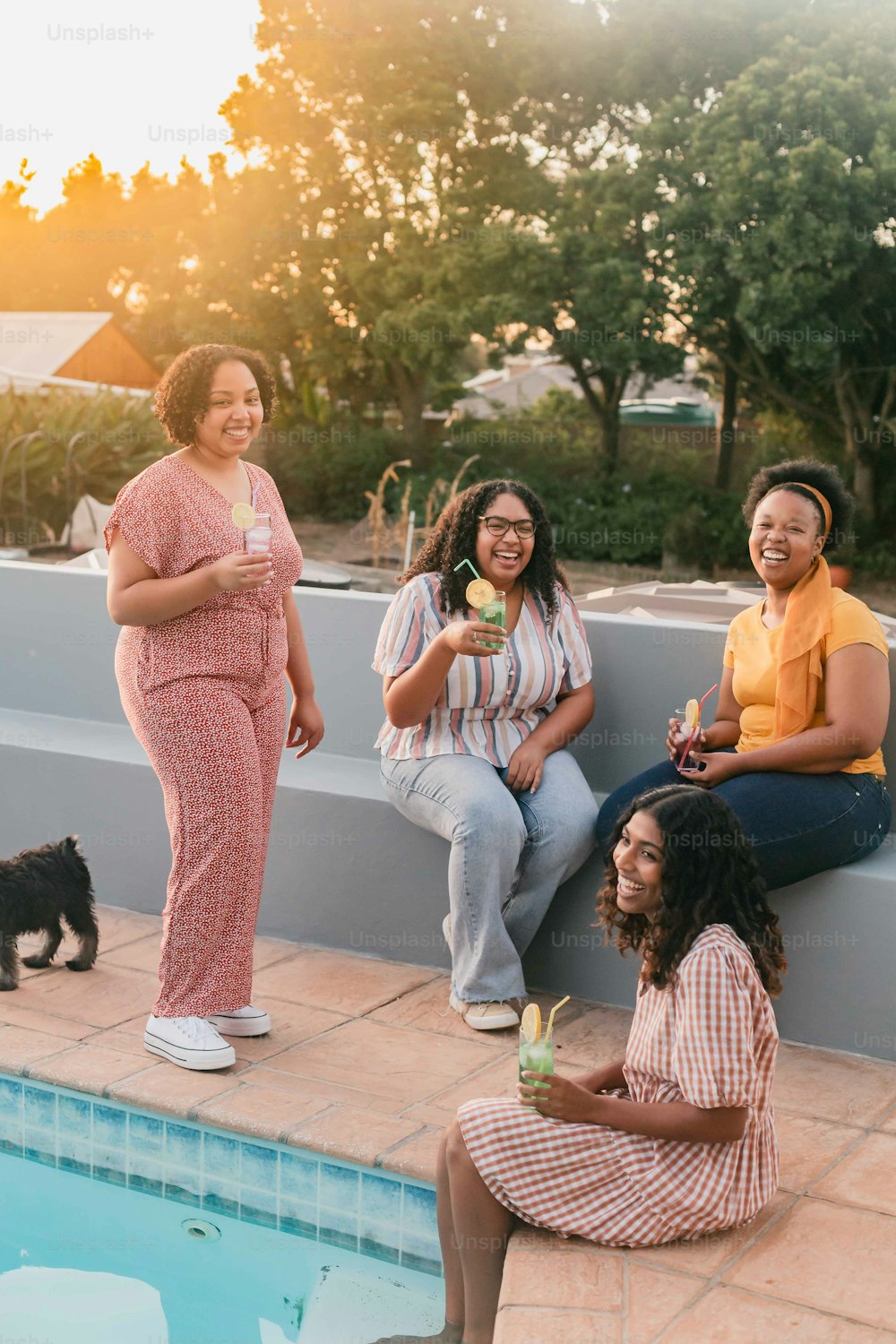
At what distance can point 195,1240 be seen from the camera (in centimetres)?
283

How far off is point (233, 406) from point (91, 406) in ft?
41.1

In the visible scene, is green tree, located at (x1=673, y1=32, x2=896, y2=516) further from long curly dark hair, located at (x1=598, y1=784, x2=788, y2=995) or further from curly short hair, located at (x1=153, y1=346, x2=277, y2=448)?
long curly dark hair, located at (x1=598, y1=784, x2=788, y2=995)

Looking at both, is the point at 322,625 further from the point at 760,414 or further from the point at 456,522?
the point at 760,414

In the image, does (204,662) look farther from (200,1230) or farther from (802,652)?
(802,652)

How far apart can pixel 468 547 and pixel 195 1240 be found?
5.88 feet

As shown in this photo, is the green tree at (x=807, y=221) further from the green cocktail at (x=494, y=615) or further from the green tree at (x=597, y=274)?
the green cocktail at (x=494, y=615)

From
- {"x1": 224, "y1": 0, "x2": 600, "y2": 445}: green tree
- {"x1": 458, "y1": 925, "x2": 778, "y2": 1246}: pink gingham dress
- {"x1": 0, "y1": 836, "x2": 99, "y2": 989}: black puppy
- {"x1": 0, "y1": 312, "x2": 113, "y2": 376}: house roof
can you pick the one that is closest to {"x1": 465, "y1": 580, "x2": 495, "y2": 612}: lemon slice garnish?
{"x1": 458, "y1": 925, "x2": 778, "y2": 1246}: pink gingham dress

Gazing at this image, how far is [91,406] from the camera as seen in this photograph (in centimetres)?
1495

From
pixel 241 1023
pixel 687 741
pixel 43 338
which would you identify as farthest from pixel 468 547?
pixel 43 338

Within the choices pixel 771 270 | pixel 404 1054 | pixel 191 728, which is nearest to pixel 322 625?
pixel 191 728

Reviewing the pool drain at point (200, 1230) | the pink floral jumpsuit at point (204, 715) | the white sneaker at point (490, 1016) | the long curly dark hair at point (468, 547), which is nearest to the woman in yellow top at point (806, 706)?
the long curly dark hair at point (468, 547)

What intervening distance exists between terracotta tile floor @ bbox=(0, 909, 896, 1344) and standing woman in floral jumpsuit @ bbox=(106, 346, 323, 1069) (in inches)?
8.4

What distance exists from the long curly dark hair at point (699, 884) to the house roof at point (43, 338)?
24.2 metres

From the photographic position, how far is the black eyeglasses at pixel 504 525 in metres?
3.50
